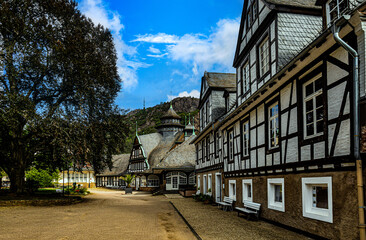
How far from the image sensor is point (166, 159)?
3550 centimetres

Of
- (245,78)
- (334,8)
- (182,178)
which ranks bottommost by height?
(182,178)

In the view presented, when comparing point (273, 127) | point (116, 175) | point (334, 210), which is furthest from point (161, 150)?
point (334, 210)

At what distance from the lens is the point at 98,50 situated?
73.3 feet

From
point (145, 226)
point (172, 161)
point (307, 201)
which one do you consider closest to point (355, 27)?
point (307, 201)

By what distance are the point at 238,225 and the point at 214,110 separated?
1127 cm

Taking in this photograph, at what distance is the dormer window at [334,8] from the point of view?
8.13 metres

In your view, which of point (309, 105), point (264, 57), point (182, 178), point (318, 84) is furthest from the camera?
point (182, 178)

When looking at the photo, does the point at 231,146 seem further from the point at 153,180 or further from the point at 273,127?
the point at 153,180

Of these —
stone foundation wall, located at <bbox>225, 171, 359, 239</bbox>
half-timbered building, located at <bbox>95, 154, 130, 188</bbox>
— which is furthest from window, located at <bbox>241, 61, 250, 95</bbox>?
half-timbered building, located at <bbox>95, 154, 130, 188</bbox>

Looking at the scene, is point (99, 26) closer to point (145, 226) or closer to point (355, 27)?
point (145, 226)

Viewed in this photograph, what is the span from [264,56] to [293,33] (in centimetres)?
156

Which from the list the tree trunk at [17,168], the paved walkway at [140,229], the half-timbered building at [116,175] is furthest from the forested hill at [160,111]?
the paved walkway at [140,229]

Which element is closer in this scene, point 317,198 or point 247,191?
point 317,198

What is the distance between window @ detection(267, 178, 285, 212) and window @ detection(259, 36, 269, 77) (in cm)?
418
